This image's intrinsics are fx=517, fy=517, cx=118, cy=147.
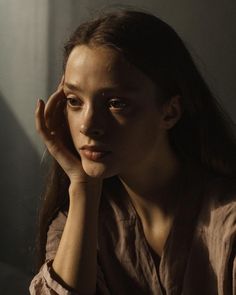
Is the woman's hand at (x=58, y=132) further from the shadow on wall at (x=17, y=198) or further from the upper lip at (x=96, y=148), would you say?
the shadow on wall at (x=17, y=198)

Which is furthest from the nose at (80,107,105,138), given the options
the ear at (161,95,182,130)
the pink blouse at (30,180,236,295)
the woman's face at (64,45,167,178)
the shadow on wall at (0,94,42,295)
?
the shadow on wall at (0,94,42,295)

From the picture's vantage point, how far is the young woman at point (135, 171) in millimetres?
773

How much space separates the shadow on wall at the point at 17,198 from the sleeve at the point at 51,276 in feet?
1.25

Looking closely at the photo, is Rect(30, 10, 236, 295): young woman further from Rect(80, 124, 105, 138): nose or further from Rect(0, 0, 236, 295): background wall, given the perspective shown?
Rect(0, 0, 236, 295): background wall

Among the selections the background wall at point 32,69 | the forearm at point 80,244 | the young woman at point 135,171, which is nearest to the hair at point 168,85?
the young woman at point 135,171

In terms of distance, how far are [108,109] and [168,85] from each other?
106 millimetres

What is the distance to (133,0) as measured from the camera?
3.80 feet

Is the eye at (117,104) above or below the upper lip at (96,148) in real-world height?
above

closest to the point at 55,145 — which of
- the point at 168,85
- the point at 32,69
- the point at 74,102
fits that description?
the point at 74,102

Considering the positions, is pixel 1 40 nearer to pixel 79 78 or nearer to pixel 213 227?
pixel 79 78

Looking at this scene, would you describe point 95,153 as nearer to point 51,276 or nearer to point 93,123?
point 93,123

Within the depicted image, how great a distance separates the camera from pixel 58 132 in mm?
919

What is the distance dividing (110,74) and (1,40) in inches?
24.9

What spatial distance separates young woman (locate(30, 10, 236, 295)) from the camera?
2.54 feet
